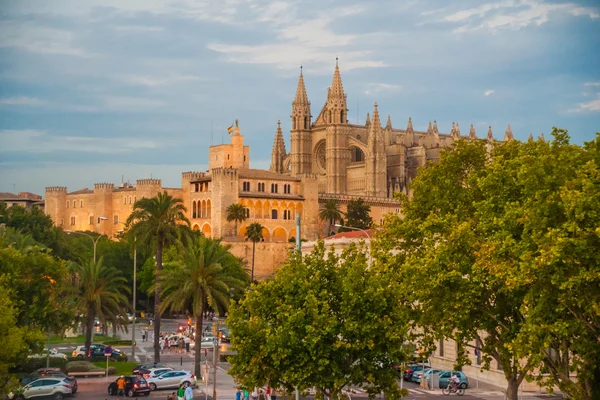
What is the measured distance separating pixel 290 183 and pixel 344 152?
32.5m

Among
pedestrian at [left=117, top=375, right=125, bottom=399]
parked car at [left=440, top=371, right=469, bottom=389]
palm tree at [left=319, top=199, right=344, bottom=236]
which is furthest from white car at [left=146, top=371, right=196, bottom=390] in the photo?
palm tree at [left=319, top=199, right=344, bottom=236]

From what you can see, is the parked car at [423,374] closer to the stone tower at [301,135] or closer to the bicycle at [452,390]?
the bicycle at [452,390]

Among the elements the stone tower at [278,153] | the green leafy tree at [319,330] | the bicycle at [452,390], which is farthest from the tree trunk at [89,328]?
the stone tower at [278,153]

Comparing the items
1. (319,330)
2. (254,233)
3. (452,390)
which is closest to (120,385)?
(452,390)

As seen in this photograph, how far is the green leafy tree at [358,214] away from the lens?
472 ft

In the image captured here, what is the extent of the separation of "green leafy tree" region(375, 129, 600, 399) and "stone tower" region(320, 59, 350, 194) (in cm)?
12579

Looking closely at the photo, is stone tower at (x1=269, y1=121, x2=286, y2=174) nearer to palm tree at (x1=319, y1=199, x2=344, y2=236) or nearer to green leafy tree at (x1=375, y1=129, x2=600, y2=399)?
palm tree at (x1=319, y1=199, x2=344, y2=236)

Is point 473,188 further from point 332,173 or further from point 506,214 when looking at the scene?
point 332,173

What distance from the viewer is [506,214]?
3850cm

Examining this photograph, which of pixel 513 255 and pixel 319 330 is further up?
pixel 513 255

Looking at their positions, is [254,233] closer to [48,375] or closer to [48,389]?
[48,375]

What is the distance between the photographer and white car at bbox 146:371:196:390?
54.3m

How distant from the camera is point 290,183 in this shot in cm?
14525

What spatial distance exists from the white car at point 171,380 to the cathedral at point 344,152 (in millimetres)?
111657
